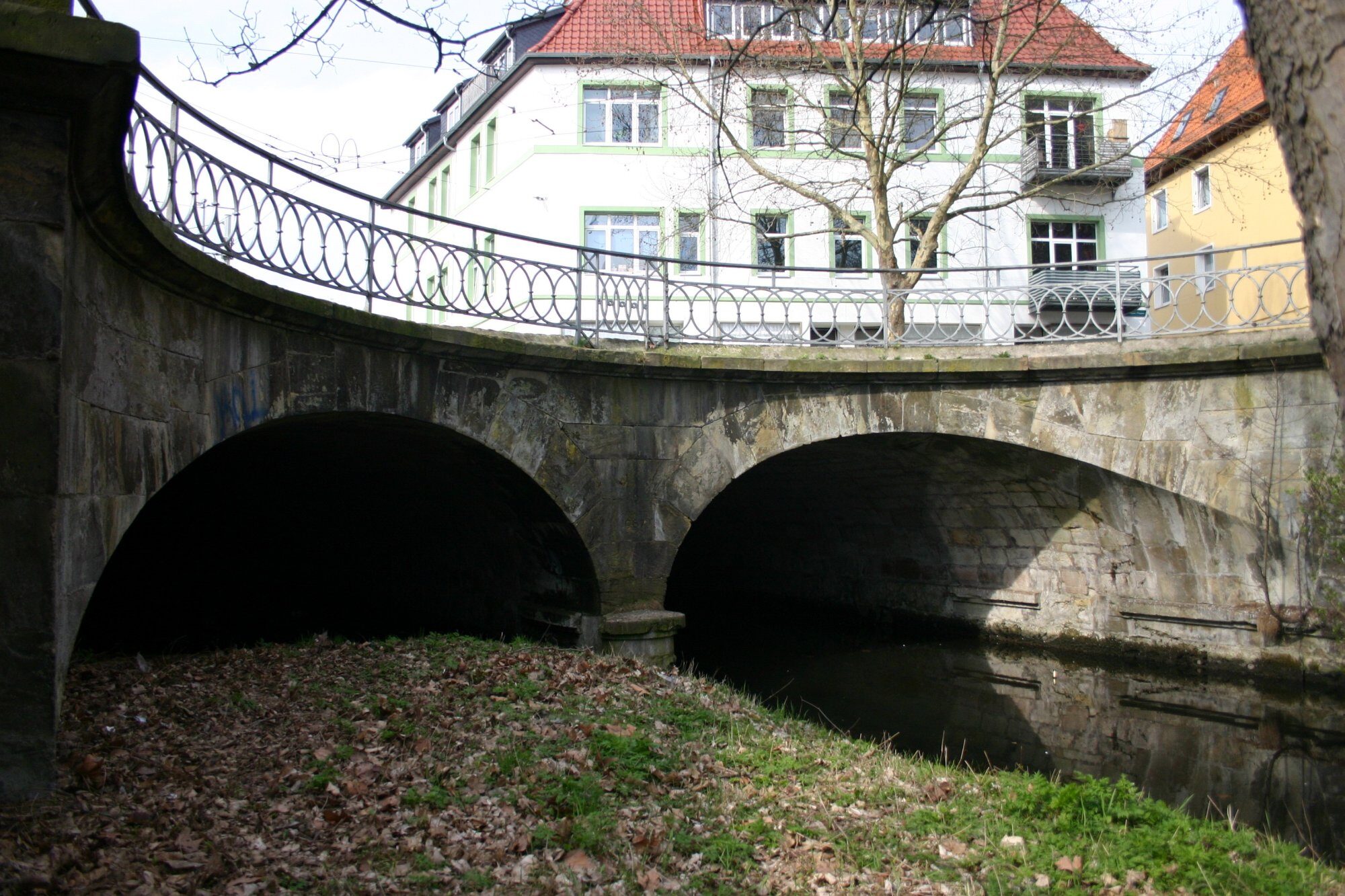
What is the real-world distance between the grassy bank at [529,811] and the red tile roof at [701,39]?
9632 millimetres

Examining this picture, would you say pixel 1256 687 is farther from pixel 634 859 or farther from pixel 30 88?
pixel 30 88

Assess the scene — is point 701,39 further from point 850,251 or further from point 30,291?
point 30,291

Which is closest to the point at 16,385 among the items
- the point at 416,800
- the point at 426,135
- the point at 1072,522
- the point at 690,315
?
the point at 416,800

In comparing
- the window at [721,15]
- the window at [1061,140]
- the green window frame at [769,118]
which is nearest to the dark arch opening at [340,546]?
the green window frame at [769,118]

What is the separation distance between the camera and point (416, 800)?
4340 millimetres

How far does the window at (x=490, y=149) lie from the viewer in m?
23.3

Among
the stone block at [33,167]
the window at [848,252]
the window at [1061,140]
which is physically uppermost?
the window at [1061,140]

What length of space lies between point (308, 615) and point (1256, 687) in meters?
10.3

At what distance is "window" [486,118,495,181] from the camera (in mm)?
23281

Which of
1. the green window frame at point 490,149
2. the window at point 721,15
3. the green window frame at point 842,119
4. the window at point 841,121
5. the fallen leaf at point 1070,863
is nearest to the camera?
the fallen leaf at point 1070,863

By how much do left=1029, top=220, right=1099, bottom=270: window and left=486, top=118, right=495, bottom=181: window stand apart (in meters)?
11.7

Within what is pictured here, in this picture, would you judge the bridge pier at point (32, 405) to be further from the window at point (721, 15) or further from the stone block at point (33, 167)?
the window at point (721, 15)

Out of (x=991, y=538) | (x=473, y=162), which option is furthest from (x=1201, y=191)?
(x=991, y=538)

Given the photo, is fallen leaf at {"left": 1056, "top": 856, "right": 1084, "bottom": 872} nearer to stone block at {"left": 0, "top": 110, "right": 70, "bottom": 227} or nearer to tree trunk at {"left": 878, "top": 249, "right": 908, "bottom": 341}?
stone block at {"left": 0, "top": 110, "right": 70, "bottom": 227}
